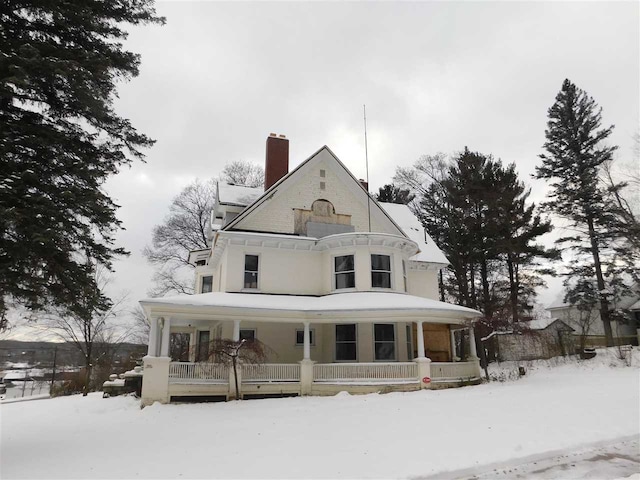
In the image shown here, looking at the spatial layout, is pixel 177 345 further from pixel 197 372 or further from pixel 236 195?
pixel 197 372

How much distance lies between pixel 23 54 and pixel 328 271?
42.2 feet

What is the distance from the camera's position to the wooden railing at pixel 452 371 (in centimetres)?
1598

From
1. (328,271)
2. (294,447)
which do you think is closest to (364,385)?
(328,271)

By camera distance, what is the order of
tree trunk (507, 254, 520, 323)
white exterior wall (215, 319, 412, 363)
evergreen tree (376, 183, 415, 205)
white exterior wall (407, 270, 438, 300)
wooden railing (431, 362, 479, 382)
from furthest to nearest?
1. evergreen tree (376, 183, 415, 205)
2. tree trunk (507, 254, 520, 323)
3. white exterior wall (407, 270, 438, 300)
4. white exterior wall (215, 319, 412, 363)
5. wooden railing (431, 362, 479, 382)

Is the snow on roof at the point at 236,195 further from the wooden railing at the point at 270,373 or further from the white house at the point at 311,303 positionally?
the wooden railing at the point at 270,373

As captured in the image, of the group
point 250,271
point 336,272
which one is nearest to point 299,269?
point 336,272

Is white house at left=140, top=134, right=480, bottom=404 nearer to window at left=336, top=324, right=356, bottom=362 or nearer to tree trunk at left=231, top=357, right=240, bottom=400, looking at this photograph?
window at left=336, top=324, right=356, bottom=362

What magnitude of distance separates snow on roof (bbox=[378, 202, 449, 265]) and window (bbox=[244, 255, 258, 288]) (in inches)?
324

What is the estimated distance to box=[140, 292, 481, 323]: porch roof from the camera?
14.3 meters

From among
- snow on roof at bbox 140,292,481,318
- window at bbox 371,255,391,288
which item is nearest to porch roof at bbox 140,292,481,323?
snow on roof at bbox 140,292,481,318

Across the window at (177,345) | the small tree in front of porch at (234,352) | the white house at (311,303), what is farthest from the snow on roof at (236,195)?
the window at (177,345)

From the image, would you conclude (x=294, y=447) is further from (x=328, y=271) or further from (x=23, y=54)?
(x=328, y=271)

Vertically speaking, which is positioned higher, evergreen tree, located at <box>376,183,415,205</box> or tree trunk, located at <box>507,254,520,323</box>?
evergreen tree, located at <box>376,183,415,205</box>

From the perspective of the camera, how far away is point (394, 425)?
9.49 metres
